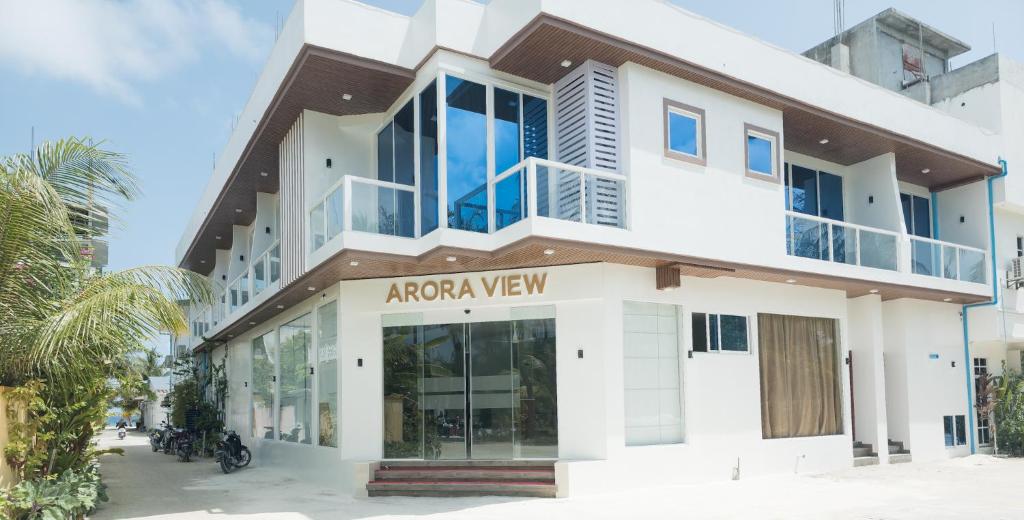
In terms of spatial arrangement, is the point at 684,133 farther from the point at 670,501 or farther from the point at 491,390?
the point at 670,501

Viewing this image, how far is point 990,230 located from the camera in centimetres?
1867

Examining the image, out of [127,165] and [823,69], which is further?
[823,69]

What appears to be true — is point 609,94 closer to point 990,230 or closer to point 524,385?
point 524,385

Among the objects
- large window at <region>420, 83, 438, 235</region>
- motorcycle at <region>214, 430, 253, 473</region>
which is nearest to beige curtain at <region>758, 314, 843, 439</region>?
large window at <region>420, 83, 438, 235</region>

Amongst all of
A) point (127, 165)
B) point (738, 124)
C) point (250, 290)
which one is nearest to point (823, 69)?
Result: point (738, 124)

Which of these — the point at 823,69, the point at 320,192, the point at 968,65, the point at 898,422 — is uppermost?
the point at 968,65

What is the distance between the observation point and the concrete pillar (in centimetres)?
1681

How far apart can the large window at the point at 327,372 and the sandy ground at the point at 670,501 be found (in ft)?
3.55

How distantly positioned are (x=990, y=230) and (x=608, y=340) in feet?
36.9

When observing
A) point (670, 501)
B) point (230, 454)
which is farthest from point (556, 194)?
point (230, 454)

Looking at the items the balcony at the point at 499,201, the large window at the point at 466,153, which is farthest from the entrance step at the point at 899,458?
the large window at the point at 466,153

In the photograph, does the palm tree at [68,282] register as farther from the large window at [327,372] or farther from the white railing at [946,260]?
the white railing at [946,260]

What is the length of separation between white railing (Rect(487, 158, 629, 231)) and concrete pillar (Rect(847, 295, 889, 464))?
785 cm

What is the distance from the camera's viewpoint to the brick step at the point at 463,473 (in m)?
12.7
